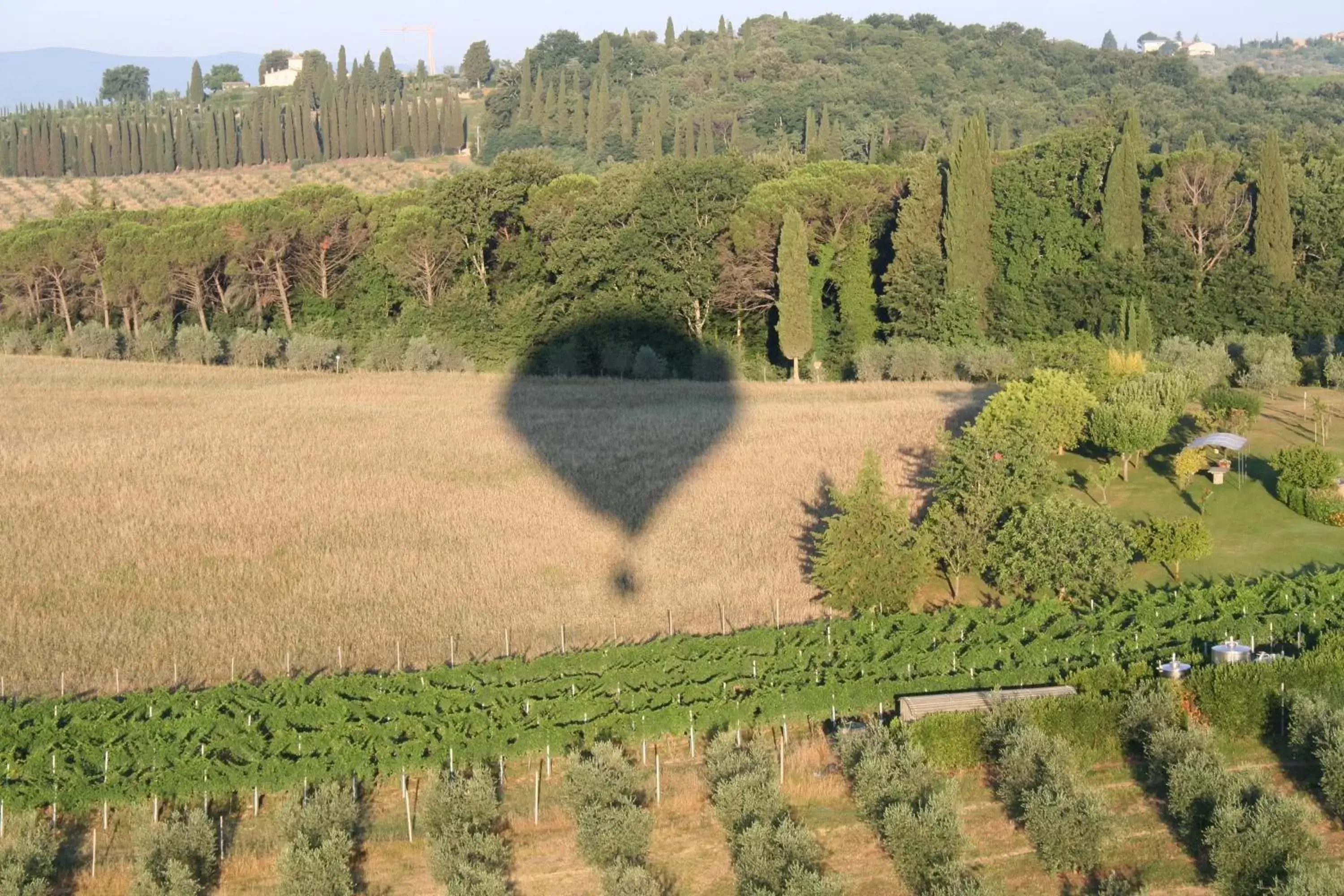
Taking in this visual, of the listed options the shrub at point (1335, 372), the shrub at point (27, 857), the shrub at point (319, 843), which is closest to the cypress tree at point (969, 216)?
the shrub at point (1335, 372)

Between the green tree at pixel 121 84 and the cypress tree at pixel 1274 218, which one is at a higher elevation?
the green tree at pixel 121 84

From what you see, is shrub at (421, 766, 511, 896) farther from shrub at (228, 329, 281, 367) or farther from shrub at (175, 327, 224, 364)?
shrub at (175, 327, 224, 364)

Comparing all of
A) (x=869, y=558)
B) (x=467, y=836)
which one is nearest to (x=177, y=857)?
(x=467, y=836)

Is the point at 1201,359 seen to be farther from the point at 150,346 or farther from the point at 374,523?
the point at 150,346

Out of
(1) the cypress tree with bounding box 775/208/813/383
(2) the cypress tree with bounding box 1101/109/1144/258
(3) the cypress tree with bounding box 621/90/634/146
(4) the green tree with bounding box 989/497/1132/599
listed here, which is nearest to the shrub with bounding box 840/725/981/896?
(4) the green tree with bounding box 989/497/1132/599

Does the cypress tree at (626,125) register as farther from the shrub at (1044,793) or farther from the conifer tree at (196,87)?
the shrub at (1044,793)

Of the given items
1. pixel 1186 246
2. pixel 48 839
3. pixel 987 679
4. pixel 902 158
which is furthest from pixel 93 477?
pixel 902 158
